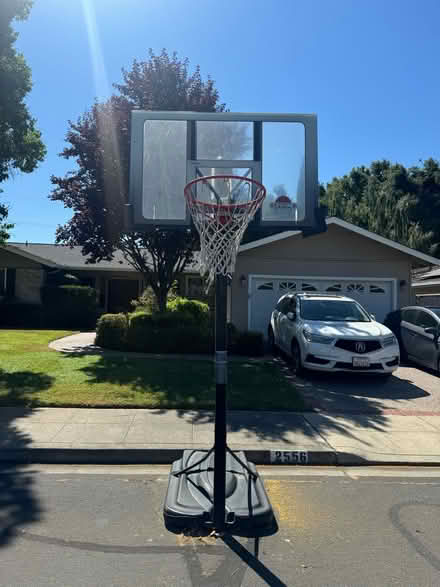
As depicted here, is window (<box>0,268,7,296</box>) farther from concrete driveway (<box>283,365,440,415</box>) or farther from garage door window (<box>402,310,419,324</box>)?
garage door window (<box>402,310,419,324</box>)

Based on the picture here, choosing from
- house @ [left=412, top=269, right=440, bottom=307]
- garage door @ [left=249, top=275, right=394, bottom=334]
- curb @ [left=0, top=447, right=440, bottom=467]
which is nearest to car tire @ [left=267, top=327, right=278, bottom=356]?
garage door @ [left=249, top=275, right=394, bottom=334]

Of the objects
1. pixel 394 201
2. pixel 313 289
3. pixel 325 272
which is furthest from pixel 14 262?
pixel 394 201

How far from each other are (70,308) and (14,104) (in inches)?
441

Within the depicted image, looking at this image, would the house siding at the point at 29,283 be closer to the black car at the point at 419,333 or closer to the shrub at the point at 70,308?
the shrub at the point at 70,308

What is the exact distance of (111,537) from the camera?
361cm

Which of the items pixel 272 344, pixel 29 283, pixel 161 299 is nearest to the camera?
pixel 272 344

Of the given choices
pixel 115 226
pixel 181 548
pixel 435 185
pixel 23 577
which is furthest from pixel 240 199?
pixel 435 185

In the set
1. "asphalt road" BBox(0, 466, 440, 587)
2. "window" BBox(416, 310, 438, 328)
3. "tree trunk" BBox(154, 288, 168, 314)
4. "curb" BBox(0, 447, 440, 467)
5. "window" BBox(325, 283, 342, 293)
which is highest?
"window" BBox(325, 283, 342, 293)

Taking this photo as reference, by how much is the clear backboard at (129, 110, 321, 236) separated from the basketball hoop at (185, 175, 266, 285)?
1175 mm

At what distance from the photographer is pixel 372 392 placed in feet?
28.5

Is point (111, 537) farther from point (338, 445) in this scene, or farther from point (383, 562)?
point (338, 445)

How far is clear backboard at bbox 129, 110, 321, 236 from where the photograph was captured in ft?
19.6

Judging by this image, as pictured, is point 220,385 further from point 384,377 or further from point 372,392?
point 384,377

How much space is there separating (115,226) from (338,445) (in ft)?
30.9
